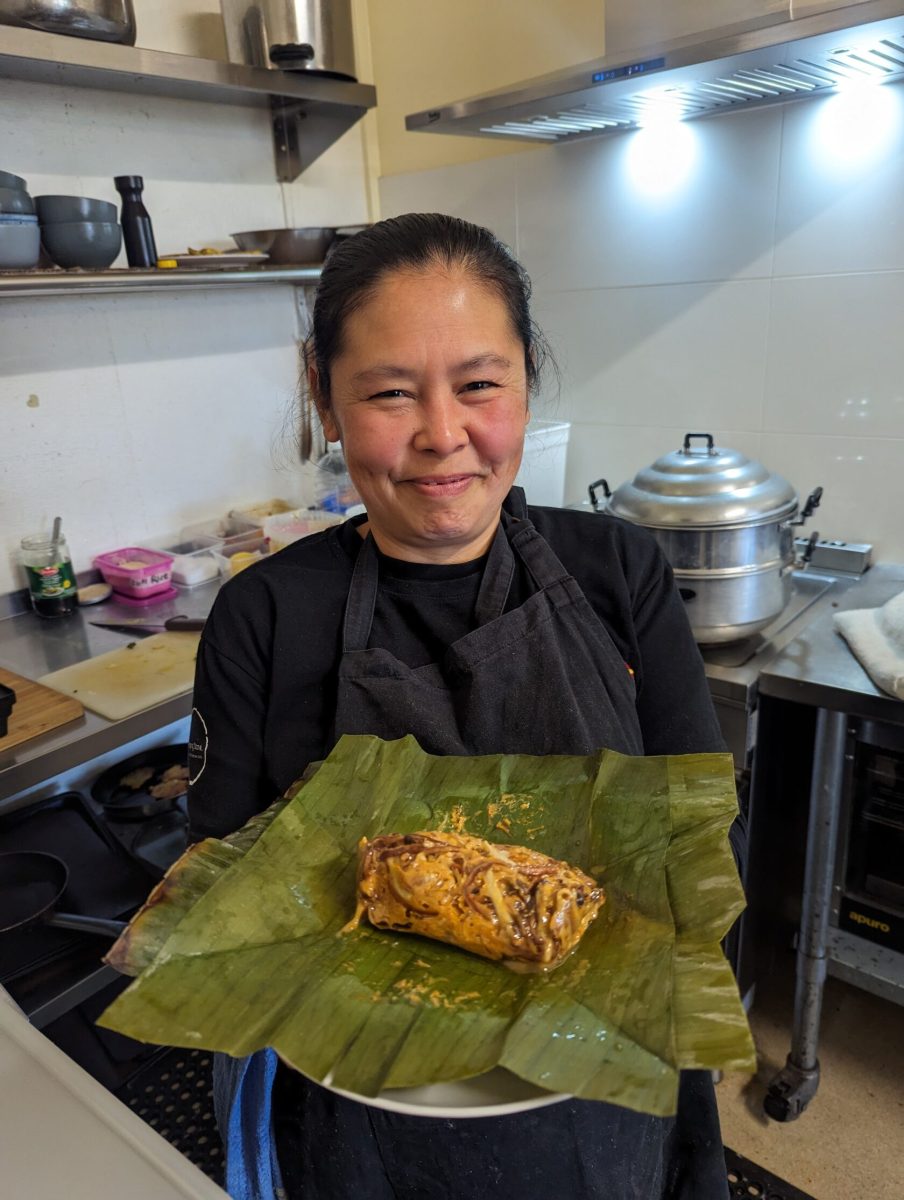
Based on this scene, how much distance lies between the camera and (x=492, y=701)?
1044 millimetres

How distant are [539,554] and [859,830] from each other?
103cm

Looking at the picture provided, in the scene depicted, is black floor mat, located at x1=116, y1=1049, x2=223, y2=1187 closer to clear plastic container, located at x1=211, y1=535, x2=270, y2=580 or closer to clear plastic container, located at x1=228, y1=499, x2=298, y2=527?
clear plastic container, located at x1=211, y1=535, x2=270, y2=580

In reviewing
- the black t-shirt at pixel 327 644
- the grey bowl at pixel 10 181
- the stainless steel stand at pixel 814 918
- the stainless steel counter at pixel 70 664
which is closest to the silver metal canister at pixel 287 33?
the grey bowl at pixel 10 181

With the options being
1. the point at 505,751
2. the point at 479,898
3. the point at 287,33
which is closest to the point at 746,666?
the point at 505,751

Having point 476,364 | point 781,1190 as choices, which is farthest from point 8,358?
point 781,1190

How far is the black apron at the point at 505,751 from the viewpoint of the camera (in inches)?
36.9

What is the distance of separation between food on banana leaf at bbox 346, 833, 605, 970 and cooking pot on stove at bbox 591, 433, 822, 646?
0.95 m

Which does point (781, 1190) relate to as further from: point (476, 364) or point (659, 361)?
point (659, 361)

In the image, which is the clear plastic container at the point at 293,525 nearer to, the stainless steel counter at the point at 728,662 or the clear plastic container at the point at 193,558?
the clear plastic container at the point at 193,558

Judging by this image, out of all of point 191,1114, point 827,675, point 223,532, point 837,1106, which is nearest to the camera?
point 191,1114

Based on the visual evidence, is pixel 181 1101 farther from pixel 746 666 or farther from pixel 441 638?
pixel 746 666

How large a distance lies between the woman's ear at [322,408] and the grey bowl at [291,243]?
1320 mm

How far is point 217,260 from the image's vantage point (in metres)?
2.18

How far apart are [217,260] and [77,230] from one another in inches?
15.6
